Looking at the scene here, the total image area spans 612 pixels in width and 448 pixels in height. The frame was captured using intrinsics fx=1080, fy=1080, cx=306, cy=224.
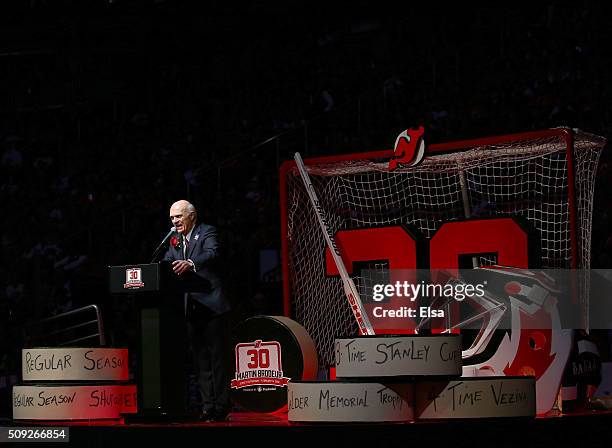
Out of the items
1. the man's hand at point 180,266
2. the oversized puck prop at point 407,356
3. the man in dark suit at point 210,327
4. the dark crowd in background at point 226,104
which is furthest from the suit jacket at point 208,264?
the dark crowd in background at point 226,104

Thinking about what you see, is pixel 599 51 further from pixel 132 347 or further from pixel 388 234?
pixel 132 347

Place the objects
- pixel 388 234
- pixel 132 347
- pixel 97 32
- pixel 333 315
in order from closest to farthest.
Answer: pixel 388 234 < pixel 333 315 < pixel 132 347 < pixel 97 32

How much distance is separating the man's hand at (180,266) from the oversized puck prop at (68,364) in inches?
30.4

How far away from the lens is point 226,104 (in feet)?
42.5

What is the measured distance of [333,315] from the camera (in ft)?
26.8

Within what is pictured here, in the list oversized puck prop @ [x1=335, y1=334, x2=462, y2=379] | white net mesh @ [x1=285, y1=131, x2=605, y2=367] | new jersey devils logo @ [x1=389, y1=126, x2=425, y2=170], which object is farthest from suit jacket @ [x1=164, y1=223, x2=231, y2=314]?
new jersey devils logo @ [x1=389, y1=126, x2=425, y2=170]

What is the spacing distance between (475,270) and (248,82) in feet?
22.7

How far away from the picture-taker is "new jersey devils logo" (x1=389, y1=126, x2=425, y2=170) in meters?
7.40

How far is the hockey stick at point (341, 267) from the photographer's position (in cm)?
671

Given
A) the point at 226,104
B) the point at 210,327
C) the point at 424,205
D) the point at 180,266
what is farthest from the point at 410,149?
the point at 226,104

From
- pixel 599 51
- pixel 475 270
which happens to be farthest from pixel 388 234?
pixel 599 51

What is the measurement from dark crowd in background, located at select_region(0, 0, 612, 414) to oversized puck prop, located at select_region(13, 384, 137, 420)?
346 centimetres

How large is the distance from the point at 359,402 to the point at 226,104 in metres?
8.14

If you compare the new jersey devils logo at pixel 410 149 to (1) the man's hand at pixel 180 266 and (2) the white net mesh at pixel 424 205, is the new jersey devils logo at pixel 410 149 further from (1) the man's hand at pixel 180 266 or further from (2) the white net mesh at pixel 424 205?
(1) the man's hand at pixel 180 266
